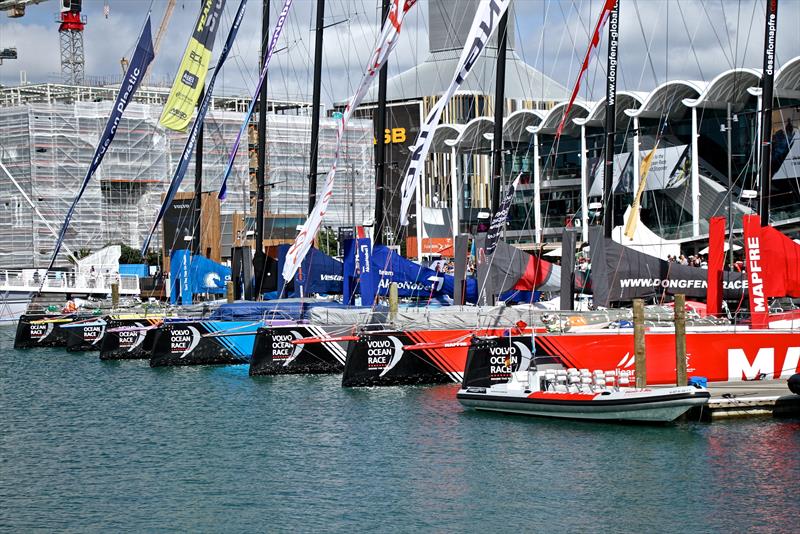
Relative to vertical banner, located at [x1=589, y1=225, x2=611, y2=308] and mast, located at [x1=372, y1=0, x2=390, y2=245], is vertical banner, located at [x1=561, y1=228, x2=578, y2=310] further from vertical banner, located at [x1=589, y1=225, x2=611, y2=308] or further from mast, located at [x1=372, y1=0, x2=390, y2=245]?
mast, located at [x1=372, y1=0, x2=390, y2=245]

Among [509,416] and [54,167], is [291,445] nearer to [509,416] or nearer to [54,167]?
[509,416]

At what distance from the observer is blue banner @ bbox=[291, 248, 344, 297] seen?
136 ft

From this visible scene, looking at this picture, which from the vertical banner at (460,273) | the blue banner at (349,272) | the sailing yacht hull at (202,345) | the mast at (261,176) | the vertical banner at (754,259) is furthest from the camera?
the mast at (261,176)

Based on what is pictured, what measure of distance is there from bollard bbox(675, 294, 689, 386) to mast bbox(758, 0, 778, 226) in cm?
530

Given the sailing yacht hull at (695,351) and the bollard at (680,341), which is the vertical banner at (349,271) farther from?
the bollard at (680,341)

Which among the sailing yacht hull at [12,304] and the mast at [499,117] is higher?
the mast at [499,117]

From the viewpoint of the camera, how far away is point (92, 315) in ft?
172

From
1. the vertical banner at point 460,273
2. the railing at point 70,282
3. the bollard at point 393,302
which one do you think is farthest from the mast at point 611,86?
the railing at point 70,282

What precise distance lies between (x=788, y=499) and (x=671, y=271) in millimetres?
12113

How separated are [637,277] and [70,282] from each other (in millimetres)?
51561

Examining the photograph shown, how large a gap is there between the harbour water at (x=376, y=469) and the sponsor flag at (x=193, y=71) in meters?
10.4

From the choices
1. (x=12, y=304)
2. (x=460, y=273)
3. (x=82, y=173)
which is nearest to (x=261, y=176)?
(x=460, y=273)

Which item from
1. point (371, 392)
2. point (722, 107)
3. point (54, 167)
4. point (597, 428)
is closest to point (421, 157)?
point (371, 392)

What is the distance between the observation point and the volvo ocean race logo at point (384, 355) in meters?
32.3
